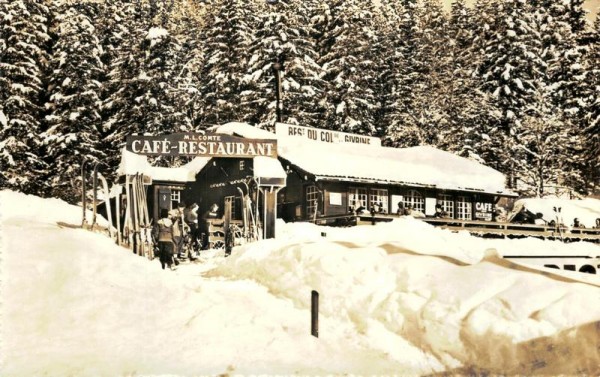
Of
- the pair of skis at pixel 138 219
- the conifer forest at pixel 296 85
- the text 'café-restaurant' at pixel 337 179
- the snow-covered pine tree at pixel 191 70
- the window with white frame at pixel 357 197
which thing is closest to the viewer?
the pair of skis at pixel 138 219

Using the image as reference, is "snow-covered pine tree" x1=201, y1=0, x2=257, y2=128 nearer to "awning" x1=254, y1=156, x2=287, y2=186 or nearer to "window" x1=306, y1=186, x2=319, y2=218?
"window" x1=306, y1=186, x2=319, y2=218

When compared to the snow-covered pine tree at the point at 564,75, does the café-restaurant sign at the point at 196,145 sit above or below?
below

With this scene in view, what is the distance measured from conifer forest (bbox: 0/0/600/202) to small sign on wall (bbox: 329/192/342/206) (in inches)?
520

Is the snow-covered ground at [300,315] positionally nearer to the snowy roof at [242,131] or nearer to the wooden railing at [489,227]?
the wooden railing at [489,227]

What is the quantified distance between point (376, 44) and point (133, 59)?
21.9m

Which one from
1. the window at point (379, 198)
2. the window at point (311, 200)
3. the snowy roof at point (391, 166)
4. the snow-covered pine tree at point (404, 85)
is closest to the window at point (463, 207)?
the snowy roof at point (391, 166)

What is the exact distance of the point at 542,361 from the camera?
9266mm

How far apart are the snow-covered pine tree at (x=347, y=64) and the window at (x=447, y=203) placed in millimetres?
11935

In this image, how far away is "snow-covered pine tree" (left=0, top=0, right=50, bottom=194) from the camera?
3275 centimetres

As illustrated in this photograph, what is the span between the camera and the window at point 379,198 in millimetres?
29819

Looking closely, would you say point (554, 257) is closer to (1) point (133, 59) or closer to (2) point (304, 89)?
(2) point (304, 89)

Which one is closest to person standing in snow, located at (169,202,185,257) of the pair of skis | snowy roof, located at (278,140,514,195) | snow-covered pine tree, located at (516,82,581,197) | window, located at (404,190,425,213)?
the pair of skis

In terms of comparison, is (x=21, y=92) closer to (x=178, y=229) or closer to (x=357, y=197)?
(x=357, y=197)

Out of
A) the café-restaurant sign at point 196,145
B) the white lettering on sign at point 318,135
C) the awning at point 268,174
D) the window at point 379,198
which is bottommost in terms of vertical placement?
the window at point 379,198
